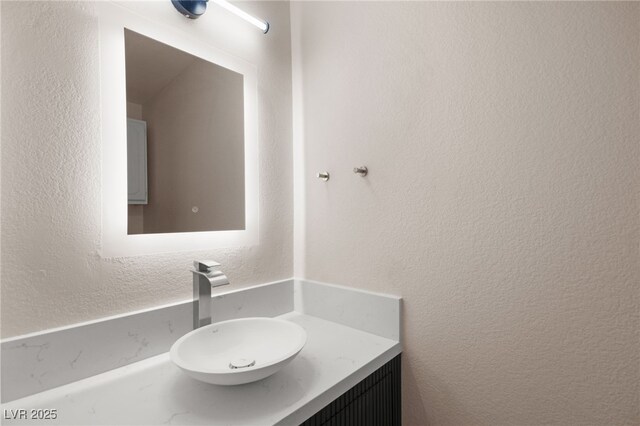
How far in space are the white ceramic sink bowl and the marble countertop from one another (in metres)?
0.07

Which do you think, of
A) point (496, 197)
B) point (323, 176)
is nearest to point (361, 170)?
point (323, 176)

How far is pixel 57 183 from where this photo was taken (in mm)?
836

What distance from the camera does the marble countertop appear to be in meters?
0.71

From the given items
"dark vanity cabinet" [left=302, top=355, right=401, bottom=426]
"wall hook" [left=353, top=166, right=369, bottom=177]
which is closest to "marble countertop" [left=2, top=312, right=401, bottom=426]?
"dark vanity cabinet" [left=302, top=355, right=401, bottom=426]

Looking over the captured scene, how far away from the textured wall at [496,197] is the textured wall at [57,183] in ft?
2.40

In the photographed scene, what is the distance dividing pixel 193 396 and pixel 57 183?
0.67m

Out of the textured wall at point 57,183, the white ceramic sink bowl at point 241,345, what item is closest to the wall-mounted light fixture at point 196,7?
the textured wall at point 57,183

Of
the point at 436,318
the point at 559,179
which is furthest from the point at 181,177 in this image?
the point at 559,179

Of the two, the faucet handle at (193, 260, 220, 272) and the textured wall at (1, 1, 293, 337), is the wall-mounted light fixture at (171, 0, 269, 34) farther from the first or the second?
the faucet handle at (193, 260, 220, 272)

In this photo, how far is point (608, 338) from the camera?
760 mm

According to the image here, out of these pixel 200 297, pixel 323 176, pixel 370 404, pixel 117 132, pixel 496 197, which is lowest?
pixel 370 404

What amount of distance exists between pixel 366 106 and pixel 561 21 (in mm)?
607

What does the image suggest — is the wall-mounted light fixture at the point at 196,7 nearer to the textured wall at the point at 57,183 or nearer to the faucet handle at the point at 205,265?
the textured wall at the point at 57,183

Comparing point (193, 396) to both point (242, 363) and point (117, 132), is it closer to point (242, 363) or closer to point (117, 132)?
point (242, 363)
